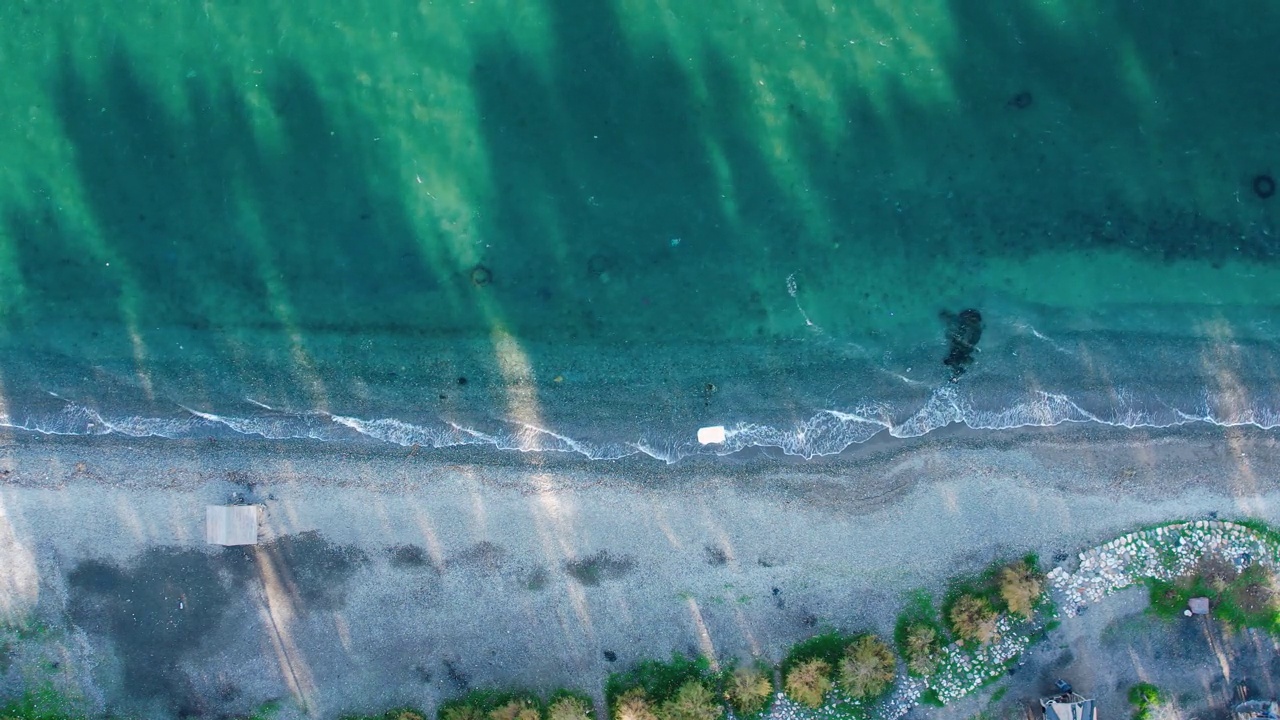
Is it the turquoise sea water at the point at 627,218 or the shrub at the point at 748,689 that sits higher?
the turquoise sea water at the point at 627,218

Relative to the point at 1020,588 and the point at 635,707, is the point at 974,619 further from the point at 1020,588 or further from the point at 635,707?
the point at 635,707

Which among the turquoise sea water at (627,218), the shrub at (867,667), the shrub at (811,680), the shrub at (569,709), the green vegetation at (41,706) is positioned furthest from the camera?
the green vegetation at (41,706)

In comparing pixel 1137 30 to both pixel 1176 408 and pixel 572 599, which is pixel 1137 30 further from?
pixel 572 599

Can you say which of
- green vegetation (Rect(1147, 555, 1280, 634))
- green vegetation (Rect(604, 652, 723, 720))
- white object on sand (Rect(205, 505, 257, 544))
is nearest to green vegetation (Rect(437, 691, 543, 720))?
green vegetation (Rect(604, 652, 723, 720))

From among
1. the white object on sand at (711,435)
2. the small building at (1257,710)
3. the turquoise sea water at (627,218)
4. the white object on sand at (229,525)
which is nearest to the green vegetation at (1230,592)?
the small building at (1257,710)

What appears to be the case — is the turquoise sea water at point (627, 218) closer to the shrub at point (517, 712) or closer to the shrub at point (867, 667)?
the shrub at point (867, 667)

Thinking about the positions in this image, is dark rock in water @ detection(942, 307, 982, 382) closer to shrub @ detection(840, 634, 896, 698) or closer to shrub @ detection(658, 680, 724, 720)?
shrub @ detection(840, 634, 896, 698)
